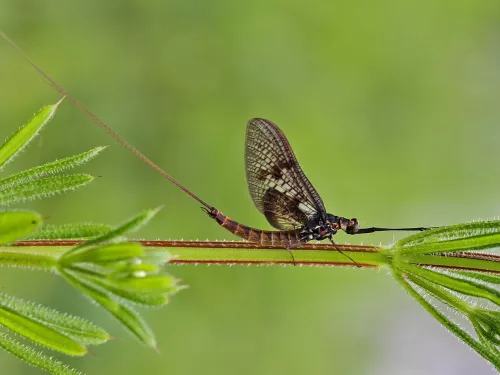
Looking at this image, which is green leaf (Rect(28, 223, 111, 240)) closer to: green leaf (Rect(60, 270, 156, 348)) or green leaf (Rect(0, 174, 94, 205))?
green leaf (Rect(0, 174, 94, 205))

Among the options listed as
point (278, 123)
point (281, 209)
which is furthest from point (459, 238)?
point (278, 123)

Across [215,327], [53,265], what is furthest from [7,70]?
[53,265]

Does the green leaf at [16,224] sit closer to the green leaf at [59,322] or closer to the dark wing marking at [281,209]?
the green leaf at [59,322]

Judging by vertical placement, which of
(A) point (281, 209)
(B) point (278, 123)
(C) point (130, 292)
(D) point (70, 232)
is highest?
(B) point (278, 123)

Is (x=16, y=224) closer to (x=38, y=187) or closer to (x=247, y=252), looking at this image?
(x=38, y=187)

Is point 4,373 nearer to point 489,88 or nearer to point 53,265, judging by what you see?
point 53,265
